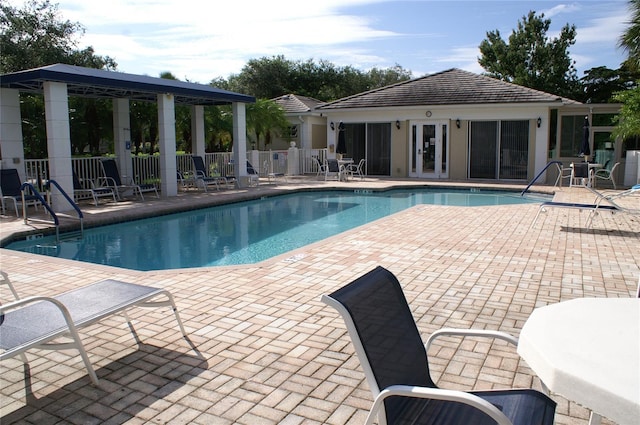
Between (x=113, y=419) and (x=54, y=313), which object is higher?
(x=54, y=313)

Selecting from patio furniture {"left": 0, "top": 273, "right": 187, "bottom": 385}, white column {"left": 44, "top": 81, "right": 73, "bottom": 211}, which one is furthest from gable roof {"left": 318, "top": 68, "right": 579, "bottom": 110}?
patio furniture {"left": 0, "top": 273, "right": 187, "bottom": 385}

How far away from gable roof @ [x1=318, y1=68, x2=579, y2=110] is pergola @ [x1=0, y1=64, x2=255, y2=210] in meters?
6.05

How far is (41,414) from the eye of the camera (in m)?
2.83

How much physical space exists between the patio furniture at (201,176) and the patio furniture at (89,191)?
2.77m

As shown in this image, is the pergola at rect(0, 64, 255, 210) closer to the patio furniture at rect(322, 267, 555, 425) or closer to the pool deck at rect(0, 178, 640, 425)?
the pool deck at rect(0, 178, 640, 425)

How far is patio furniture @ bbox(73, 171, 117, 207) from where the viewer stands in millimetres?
12336

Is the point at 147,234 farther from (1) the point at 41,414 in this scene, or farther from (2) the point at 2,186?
(1) the point at 41,414

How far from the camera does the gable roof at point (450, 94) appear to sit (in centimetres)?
1822

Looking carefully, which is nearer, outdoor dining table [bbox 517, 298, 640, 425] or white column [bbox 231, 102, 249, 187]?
outdoor dining table [bbox 517, 298, 640, 425]

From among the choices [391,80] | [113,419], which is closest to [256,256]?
[113,419]

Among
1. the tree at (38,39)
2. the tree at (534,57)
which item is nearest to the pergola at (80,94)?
the tree at (38,39)

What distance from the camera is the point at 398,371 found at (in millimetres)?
2088

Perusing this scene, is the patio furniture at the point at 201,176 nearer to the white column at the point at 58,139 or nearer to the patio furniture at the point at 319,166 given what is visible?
the white column at the point at 58,139

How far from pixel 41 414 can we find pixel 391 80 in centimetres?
4612
